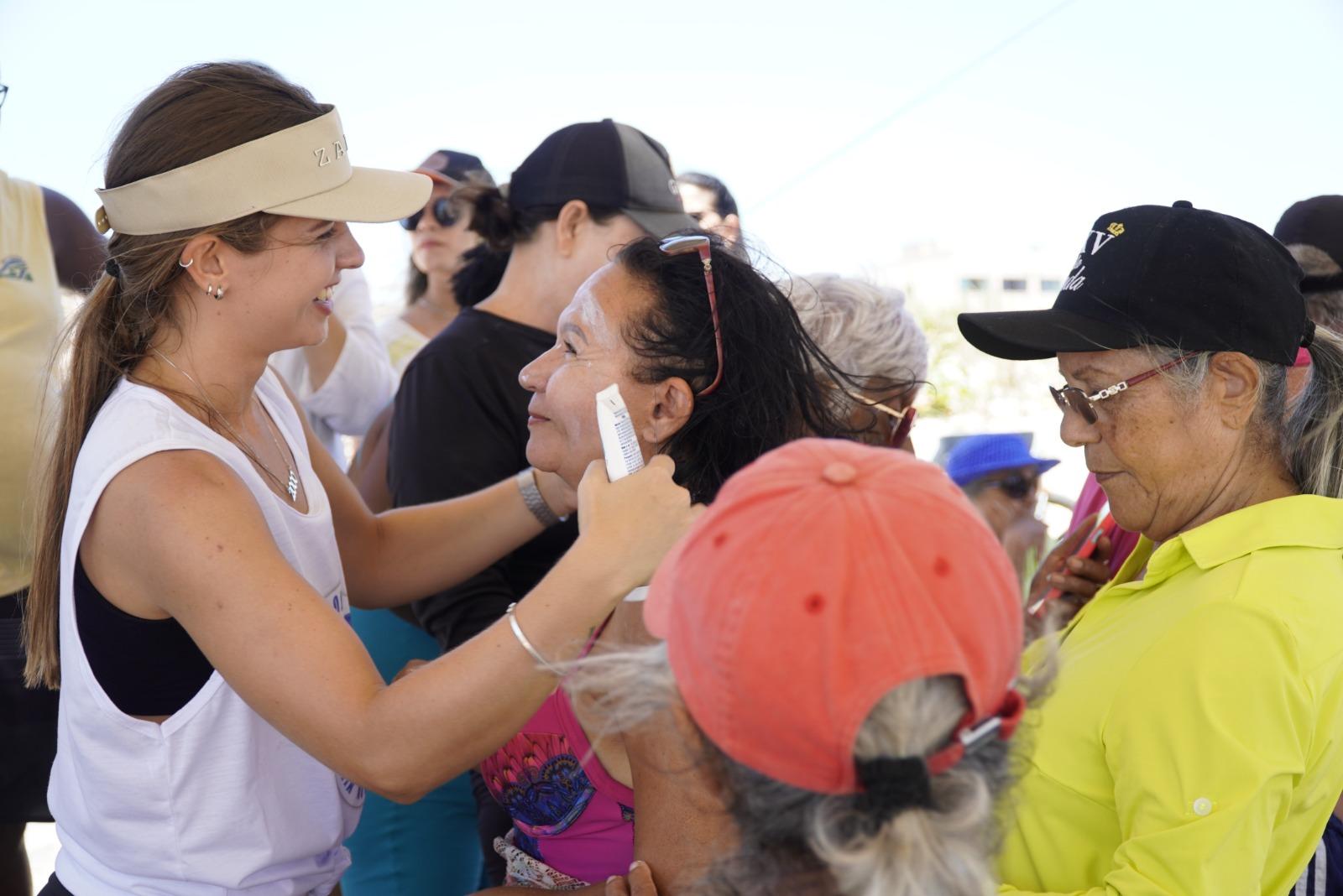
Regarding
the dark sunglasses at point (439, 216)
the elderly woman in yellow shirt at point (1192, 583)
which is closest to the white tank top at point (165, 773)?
the elderly woman in yellow shirt at point (1192, 583)

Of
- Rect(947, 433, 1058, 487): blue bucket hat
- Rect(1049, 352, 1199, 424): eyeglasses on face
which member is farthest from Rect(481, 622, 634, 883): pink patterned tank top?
Rect(947, 433, 1058, 487): blue bucket hat

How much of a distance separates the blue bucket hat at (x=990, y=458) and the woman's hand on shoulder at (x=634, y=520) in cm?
179

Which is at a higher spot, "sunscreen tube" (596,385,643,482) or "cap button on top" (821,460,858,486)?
"cap button on top" (821,460,858,486)

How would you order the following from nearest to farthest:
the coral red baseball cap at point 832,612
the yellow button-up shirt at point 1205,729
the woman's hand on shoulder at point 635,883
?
1. the coral red baseball cap at point 832,612
2. the yellow button-up shirt at point 1205,729
3. the woman's hand on shoulder at point 635,883

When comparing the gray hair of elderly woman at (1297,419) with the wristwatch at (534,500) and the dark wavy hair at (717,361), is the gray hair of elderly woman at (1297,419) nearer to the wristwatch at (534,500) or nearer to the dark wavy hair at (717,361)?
the dark wavy hair at (717,361)

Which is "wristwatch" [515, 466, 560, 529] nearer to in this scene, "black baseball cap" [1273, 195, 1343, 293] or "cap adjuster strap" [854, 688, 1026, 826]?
"cap adjuster strap" [854, 688, 1026, 826]

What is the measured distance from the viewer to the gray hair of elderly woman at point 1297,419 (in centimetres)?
166

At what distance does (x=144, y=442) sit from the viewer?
151 cm

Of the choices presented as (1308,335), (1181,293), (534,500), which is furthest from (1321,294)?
(534,500)

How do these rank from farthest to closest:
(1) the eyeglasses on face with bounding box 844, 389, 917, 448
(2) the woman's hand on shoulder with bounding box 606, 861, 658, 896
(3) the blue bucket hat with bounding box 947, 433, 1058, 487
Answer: (3) the blue bucket hat with bounding box 947, 433, 1058, 487
(1) the eyeglasses on face with bounding box 844, 389, 917, 448
(2) the woman's hand on shoulder with bounding box 606, 861, 658, 896

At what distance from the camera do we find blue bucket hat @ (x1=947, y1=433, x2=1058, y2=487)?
3055mm

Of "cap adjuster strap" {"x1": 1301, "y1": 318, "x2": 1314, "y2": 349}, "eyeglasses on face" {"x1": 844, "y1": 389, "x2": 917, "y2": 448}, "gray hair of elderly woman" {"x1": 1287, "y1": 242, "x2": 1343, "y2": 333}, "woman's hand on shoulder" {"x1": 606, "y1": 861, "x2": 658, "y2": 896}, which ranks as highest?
"cap adjuster strap" {"x1": 1301, "y1": 318, "x2": 1314, "y2": 349}

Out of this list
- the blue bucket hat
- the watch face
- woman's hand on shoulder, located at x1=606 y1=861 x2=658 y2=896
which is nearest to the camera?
woman's hand on shoulder, located at x1=606 y1=861 x2=658 y2=896

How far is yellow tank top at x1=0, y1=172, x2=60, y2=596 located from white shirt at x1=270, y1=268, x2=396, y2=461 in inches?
26.9
